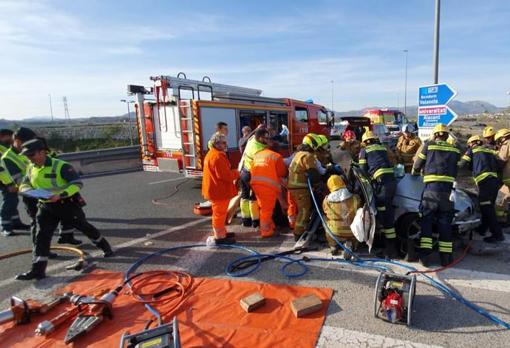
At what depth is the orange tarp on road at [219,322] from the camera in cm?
285

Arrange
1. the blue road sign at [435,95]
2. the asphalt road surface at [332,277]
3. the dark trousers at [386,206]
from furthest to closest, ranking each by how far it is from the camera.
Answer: the blue road sign at [435,95], the dark trousers at [386,206], the asphalt road surface at [332,277]

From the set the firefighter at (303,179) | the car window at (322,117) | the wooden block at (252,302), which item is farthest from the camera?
the car window at (322,117)

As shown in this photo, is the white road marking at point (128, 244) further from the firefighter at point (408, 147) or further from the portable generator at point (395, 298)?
the firefighter at point (408, 147)

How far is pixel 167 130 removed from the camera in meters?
8.57

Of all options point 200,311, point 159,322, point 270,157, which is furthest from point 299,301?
point 270,157

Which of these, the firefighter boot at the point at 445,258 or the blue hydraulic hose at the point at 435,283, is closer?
the blue hydraulic hose at the point at 435,283

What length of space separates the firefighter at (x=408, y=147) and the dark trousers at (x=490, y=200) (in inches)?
110

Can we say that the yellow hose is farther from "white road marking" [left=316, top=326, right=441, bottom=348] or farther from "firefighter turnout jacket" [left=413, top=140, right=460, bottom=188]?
"firefighter turnout jacket" [left=413, top=140, right=460, bottom=188]

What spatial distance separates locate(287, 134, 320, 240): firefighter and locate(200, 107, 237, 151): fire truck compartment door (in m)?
3.56

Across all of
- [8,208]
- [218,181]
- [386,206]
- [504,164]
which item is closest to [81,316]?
[218,181]

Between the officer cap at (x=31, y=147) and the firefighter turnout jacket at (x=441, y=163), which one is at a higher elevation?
the officer cap at (x=31, y=147)

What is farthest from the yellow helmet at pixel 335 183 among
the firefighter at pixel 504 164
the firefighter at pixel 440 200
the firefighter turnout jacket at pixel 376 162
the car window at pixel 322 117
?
the car window at pixel 322 117

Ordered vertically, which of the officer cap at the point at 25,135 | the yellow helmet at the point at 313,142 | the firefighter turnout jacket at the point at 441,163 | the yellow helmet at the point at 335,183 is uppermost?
the officer cap at the point at 25,135

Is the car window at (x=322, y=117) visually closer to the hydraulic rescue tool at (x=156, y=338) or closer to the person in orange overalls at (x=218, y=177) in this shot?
the person in orange overalls at (x=218, y=177)
